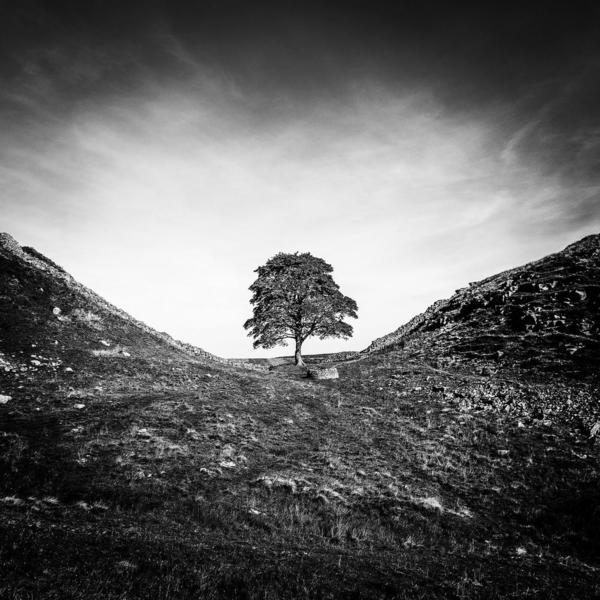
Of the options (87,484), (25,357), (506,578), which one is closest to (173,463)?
(87,484)

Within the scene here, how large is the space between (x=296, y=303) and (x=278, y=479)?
109 ft

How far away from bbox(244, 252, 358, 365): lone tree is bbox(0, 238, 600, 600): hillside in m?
17.1

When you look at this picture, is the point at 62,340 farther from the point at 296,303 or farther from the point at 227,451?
the point at 296,303

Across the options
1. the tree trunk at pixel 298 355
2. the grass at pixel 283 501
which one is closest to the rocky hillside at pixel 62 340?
the grass at pixel 283 501

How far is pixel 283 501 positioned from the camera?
12.1m

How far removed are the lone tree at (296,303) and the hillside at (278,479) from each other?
17.1m

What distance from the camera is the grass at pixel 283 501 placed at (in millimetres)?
7012

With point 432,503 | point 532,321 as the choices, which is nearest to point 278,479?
point 432,503

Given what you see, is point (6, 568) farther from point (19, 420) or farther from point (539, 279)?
point (539, 279)

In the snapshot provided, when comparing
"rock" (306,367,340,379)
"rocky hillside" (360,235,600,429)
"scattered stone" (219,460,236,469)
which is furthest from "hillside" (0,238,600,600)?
"rock" (306,367,340,379)

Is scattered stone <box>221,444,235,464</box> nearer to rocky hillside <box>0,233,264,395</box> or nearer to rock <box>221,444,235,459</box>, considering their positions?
rock <box>221,444,235,459</box>

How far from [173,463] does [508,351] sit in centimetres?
2874

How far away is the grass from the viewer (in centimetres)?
701

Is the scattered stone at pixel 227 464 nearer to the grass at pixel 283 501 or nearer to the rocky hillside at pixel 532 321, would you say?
the grass at pixel 283 501
